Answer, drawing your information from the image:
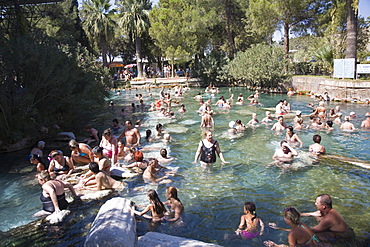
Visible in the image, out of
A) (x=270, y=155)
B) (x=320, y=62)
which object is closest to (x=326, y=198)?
(x=270, y=155)

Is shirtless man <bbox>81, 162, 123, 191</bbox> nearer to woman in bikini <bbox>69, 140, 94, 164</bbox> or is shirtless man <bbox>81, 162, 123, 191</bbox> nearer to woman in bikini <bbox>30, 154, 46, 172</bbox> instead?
woman in bikini <bbox>30, 154, 46, 172</bbox>

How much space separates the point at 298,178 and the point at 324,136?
5.93m

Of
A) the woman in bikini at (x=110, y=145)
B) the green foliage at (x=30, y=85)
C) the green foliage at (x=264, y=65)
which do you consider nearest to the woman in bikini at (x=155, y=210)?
the woman in bikini at (x=110, y=145)

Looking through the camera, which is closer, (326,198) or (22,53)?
(326,198)

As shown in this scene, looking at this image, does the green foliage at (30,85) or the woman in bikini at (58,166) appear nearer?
the woman in bikini at (58,166)

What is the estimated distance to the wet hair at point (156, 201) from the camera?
6.77m

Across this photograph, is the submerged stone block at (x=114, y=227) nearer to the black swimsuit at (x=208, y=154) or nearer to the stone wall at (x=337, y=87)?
the black swimsuit at (x=208, y=154)

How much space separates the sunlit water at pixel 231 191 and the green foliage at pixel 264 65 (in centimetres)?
1668

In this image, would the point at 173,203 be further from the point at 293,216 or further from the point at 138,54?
the point at 138,54

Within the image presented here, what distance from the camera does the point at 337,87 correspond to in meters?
23.7

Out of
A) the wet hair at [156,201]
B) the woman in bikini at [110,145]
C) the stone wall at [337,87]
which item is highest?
the stone wall at [337,87]

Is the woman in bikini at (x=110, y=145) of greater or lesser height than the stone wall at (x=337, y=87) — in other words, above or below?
below

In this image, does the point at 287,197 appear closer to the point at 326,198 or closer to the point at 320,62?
the point at 326,198

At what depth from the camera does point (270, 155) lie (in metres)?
11.7
